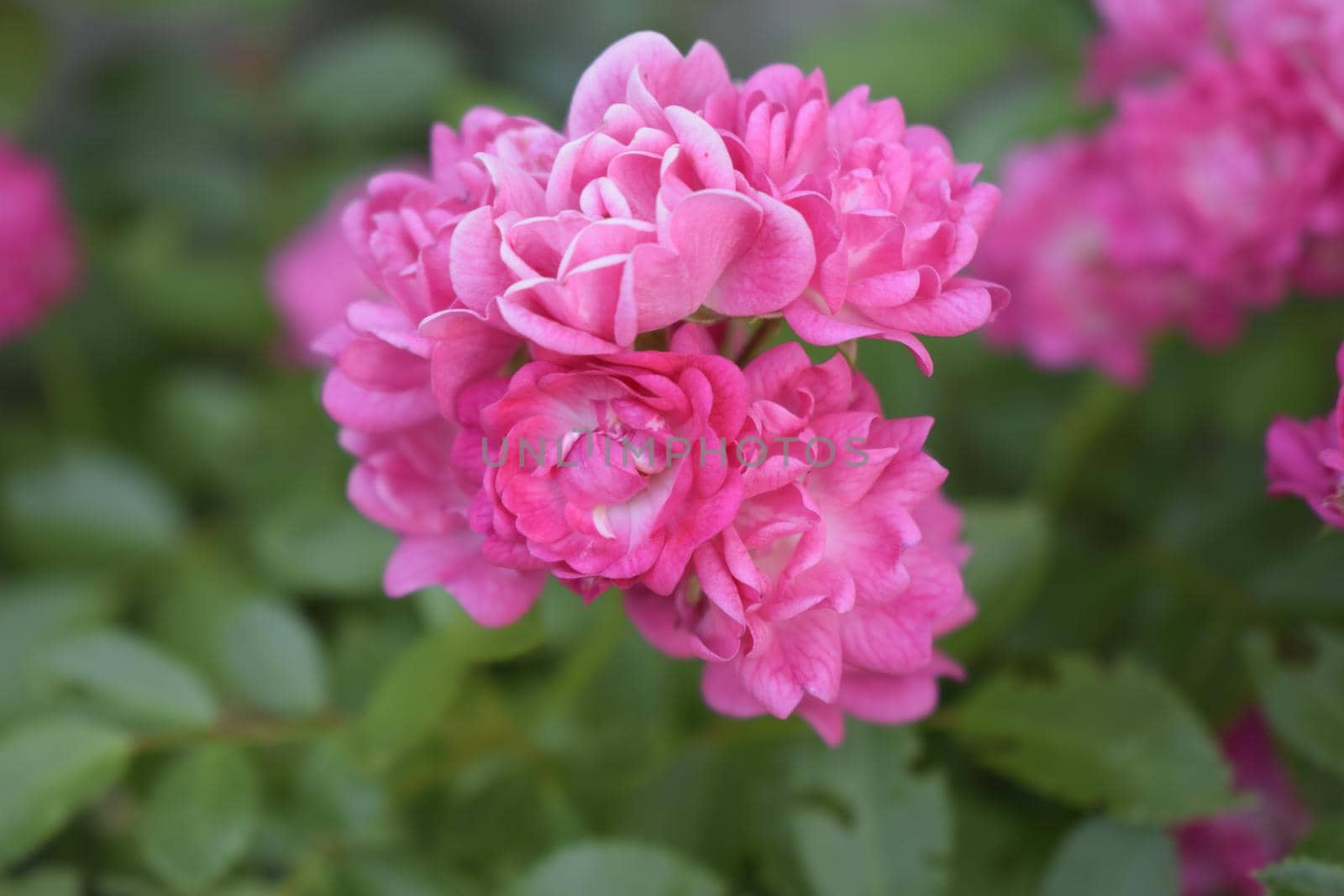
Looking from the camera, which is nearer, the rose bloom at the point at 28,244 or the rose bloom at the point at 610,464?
the rose bloom at the point at 610,464

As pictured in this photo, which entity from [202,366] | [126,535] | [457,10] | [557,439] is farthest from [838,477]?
[457,10]

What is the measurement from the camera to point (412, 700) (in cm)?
70

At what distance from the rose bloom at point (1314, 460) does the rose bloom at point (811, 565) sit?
179mm

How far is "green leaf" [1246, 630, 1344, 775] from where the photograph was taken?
0.71 metres

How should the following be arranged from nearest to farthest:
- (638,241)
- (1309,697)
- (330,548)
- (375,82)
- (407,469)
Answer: (638,241), (407,469), (1309,697), (330,548), (375,82)

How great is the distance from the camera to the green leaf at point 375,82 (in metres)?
1.50

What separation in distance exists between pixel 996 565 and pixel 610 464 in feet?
1.30

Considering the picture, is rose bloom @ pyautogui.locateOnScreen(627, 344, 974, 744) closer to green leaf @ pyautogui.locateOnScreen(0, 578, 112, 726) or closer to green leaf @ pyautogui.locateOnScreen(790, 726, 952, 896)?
green leaf @ pyautogui.locateOnScreen(790, 726, 952, 896)

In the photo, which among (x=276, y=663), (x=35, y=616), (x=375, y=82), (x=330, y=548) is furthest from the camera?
(x=375, y=82)

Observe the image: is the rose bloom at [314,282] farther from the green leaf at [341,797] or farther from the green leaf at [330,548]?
the green leaf at [341,797]

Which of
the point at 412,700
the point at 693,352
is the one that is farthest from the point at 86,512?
the point at 693,352

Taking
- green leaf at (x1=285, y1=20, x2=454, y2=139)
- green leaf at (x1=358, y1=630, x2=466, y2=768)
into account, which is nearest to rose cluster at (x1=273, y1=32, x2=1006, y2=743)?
green leaf at (x1=358, y1=630, x2=466, y2=768)

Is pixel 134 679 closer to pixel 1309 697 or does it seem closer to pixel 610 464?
pixel 610 464

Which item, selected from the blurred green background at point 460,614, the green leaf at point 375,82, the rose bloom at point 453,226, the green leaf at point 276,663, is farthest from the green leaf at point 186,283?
the rose bloom at point 453,226
